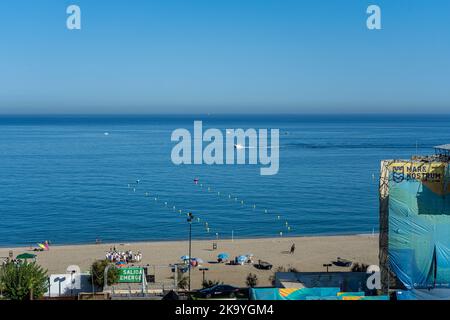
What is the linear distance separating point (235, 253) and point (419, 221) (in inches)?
712

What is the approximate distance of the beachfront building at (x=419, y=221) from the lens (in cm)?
2348

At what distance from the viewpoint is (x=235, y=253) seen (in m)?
40.1

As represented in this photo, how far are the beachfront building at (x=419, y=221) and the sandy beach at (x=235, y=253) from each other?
894 cm

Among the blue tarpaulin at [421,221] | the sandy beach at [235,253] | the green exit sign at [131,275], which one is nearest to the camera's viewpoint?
the blue tarpaulin at [421,221]

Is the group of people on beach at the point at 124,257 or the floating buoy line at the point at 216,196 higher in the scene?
the floating buoy line at the point at 216,196

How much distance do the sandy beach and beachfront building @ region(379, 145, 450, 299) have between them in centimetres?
894

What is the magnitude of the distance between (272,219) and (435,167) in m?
32.5

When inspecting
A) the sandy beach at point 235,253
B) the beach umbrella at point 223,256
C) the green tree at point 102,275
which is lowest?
the sandy beach at point 235,253

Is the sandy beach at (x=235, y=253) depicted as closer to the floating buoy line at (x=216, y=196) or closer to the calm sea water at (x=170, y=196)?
the calm sea water at (x=170, y=196)

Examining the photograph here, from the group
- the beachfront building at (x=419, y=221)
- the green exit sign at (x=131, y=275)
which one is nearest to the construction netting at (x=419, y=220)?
the beachfront building at (x=419, y=221)

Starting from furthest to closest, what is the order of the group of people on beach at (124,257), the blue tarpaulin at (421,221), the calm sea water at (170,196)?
the calm sea water at (170,196)
the group of people on beach at (124,257)
the blue tarpaulin at (421,221)

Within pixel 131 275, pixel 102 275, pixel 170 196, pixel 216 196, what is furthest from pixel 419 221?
pixel 170 196

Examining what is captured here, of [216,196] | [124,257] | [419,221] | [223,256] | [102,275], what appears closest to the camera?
[419,221]

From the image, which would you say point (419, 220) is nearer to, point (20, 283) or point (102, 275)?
point (102, 275)
